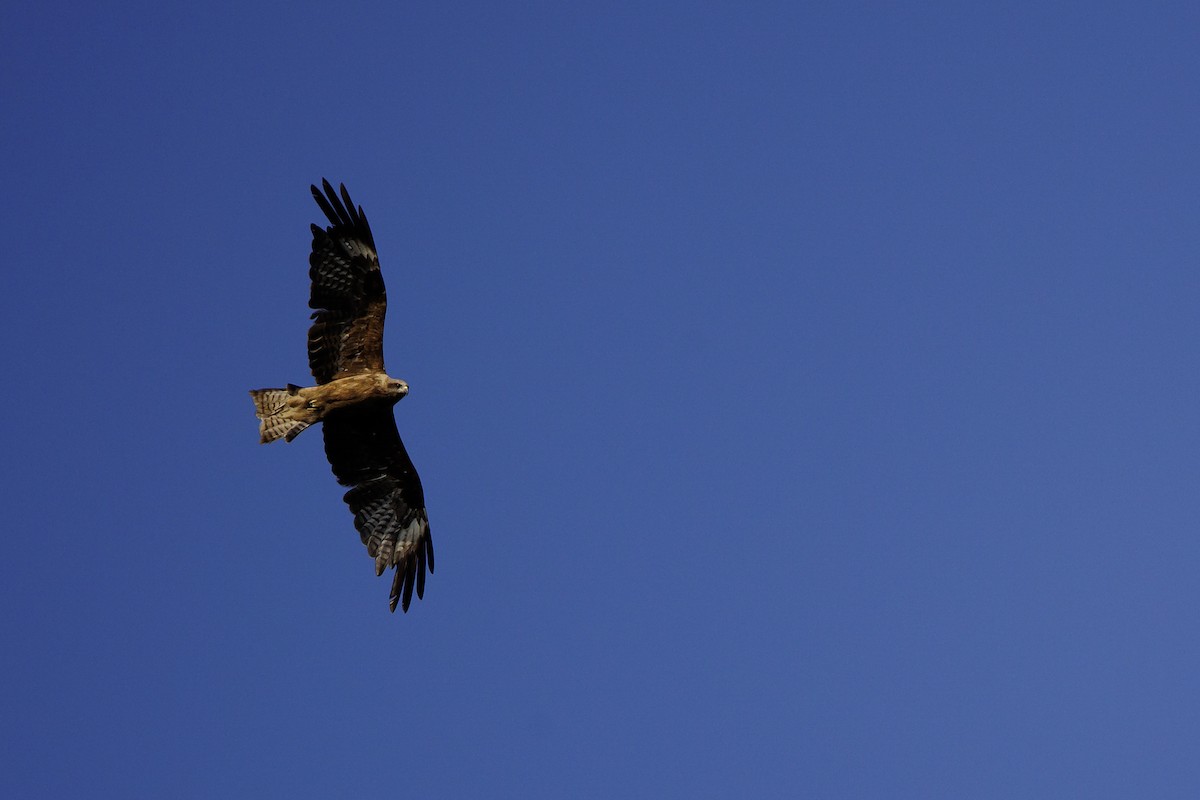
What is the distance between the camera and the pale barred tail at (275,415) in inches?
736

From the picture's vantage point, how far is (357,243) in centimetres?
1895

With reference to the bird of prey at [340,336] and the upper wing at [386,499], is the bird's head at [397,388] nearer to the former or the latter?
the bird of prey at [340,336]

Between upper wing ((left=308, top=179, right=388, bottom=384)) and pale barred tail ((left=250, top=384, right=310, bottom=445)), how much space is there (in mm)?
539

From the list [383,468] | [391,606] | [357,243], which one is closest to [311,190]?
[357,243]

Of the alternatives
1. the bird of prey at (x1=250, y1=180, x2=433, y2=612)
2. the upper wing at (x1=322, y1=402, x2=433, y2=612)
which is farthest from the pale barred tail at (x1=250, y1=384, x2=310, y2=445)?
the upper wing at (x1=322, y1=402, x2=433, y2=612)

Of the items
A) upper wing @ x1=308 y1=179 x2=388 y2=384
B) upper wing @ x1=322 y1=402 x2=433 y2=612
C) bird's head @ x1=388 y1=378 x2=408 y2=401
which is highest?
upper wing @ x1=308 y1=179 x2=388 y2=384

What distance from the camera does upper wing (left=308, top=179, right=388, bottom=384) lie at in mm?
18859

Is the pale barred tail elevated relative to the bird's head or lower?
lower

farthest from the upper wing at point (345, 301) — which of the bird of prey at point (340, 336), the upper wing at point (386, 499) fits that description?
the upper wing at point (386, 499)

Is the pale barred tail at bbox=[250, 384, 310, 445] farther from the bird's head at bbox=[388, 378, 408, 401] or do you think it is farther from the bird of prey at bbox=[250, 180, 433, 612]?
the bird's head at bbox=[388, 378, 408, 401]

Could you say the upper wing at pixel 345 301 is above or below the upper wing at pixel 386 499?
above

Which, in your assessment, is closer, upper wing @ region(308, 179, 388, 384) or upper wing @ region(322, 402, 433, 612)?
Result: upper wing @ region(308, 179, 388, 384)

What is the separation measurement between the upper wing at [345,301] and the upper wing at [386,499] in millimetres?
1246

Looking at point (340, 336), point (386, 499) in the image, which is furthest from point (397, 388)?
point (386, 499)
